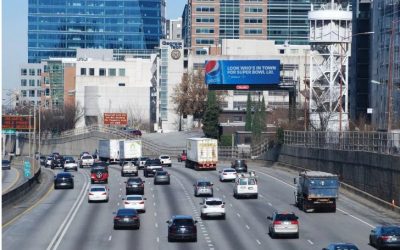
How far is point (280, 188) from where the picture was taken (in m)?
71.4

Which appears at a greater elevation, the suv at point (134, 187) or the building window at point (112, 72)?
the building window at point (112, 72)

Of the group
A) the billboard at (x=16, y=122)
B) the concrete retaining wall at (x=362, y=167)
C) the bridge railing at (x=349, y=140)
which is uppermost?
the billboard at (x=16, y=122)

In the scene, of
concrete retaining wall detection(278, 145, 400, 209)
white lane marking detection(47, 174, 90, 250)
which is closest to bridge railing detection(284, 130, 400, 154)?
concrete retaining wall detection(278, 145, 400, 209)

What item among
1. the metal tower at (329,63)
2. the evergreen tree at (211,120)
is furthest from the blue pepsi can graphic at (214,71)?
the metal tower at (329,63)

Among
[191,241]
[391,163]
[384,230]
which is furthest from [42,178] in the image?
[384,230]

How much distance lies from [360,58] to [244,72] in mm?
22150

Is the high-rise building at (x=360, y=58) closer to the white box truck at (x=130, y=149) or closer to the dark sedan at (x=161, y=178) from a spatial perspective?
the white box truck at (x=130, y=149)

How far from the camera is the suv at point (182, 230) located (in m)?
40.4

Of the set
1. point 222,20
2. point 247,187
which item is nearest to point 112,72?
point 222,20

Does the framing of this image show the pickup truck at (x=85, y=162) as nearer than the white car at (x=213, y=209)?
No

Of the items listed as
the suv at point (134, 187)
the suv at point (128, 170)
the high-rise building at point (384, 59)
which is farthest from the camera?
the high-rise building at point (384, 59)

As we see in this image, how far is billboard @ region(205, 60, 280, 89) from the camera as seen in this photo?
119 metres

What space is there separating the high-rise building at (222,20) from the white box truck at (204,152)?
318 feet

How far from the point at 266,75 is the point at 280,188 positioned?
49967 millimetres
